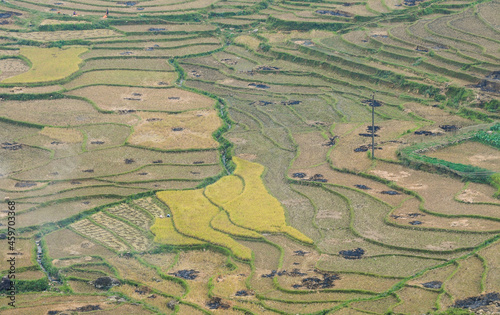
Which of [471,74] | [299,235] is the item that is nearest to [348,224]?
[299,235]

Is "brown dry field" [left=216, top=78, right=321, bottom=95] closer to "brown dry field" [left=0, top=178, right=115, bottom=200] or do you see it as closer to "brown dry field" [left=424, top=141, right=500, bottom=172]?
"brown dry field" [left=424, top=141, right=500, bottom=172]

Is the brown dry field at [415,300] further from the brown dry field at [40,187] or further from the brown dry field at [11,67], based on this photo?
the brown dry field at [11,67]

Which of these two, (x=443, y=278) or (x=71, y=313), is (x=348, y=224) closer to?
(x=443, y=278)

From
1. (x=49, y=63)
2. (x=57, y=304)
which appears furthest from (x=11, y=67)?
(x=57, y=304)

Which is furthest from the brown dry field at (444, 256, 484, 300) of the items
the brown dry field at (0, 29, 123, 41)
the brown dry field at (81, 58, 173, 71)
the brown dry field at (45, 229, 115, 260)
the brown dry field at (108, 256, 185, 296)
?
the brown dry field at (0, 29, 123, 41)

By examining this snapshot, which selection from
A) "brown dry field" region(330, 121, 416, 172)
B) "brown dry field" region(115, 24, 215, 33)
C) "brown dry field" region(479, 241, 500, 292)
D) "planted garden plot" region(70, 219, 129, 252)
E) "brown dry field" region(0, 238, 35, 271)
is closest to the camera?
"brown dry field" region(479, 241, 500, 292)

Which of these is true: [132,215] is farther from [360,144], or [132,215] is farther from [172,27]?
[172,27]
